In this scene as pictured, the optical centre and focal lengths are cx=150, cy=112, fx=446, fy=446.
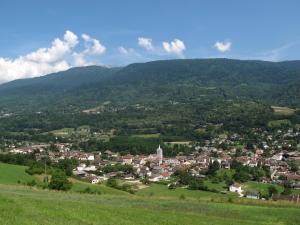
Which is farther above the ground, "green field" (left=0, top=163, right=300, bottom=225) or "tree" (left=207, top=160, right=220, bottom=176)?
"green field" (left=0, top=163, right=300, bottom=225)

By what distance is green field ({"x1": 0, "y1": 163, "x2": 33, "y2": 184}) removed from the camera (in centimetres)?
4304

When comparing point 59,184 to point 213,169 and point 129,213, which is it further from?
point 213,169

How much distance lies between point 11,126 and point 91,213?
625 feet

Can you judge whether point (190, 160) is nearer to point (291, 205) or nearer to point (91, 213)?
point (291, 205)

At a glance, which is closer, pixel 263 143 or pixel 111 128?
pixel 263 143

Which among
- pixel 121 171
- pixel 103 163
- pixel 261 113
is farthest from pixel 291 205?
pixel 261 113

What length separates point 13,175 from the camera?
153 ft

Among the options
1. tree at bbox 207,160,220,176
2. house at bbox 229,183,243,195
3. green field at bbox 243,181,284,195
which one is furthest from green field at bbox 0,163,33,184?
tree at bbox 207,160,220,176

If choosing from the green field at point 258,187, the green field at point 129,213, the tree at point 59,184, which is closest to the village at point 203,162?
the green field at point 258,187

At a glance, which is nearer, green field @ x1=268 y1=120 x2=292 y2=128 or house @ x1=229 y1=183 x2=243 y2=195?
house @ x1=229 y1=183 x2=243 y2=195

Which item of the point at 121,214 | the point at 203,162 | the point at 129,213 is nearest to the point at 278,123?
the point at 203,162

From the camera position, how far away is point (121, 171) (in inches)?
3588

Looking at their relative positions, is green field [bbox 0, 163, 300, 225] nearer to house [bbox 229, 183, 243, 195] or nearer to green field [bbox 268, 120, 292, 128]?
house [bbox 229, 183, 243, 195]

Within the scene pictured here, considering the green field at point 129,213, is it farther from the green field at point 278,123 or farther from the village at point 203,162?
the green field at point 278,123
